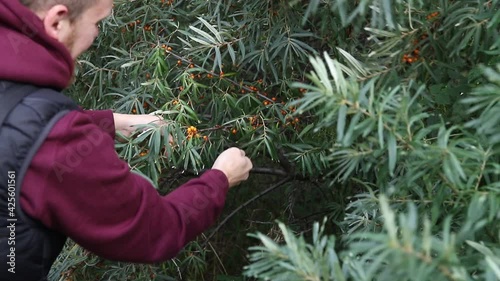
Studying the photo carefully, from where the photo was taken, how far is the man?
4.35 feet

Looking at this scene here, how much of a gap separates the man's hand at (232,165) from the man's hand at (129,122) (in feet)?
0.89

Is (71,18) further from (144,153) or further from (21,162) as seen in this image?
(144,153)

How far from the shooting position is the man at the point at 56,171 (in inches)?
52.2

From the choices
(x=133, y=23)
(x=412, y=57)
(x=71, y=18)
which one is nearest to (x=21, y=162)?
(x=71, y=18)

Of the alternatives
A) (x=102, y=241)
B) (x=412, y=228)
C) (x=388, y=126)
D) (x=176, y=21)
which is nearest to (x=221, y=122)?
(x=176, y=21)

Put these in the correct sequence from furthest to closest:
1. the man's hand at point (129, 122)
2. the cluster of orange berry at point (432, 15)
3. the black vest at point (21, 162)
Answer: the man's hand at point (129, 122)
the cluster of orange berry at point (432, 15)
the black vest at point (21, 162)

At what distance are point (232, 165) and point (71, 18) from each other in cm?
48

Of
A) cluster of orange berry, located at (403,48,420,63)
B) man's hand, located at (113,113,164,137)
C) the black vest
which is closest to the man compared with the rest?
the black vest

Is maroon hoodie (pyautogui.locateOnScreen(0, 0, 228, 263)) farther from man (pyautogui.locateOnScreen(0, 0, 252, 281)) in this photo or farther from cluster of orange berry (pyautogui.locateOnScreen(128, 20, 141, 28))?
cluster of orange berry (pyautogui.locateOnScreen(128, 20, 141, 28))

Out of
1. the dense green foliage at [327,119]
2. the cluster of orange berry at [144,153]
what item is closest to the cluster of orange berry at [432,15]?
the dense green foliage at [327,119]

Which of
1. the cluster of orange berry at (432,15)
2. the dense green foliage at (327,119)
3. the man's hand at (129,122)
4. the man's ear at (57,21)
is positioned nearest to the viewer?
the dense green foliage at (327,119)

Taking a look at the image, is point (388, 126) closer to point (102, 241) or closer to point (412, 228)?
point (412, 228)

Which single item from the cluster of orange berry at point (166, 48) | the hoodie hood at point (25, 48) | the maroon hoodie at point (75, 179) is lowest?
the cluster of orange berry at point (166, 48)

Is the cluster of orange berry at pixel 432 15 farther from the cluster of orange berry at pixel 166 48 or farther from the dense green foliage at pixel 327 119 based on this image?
the cluster of orange berry at pixel 166 48
